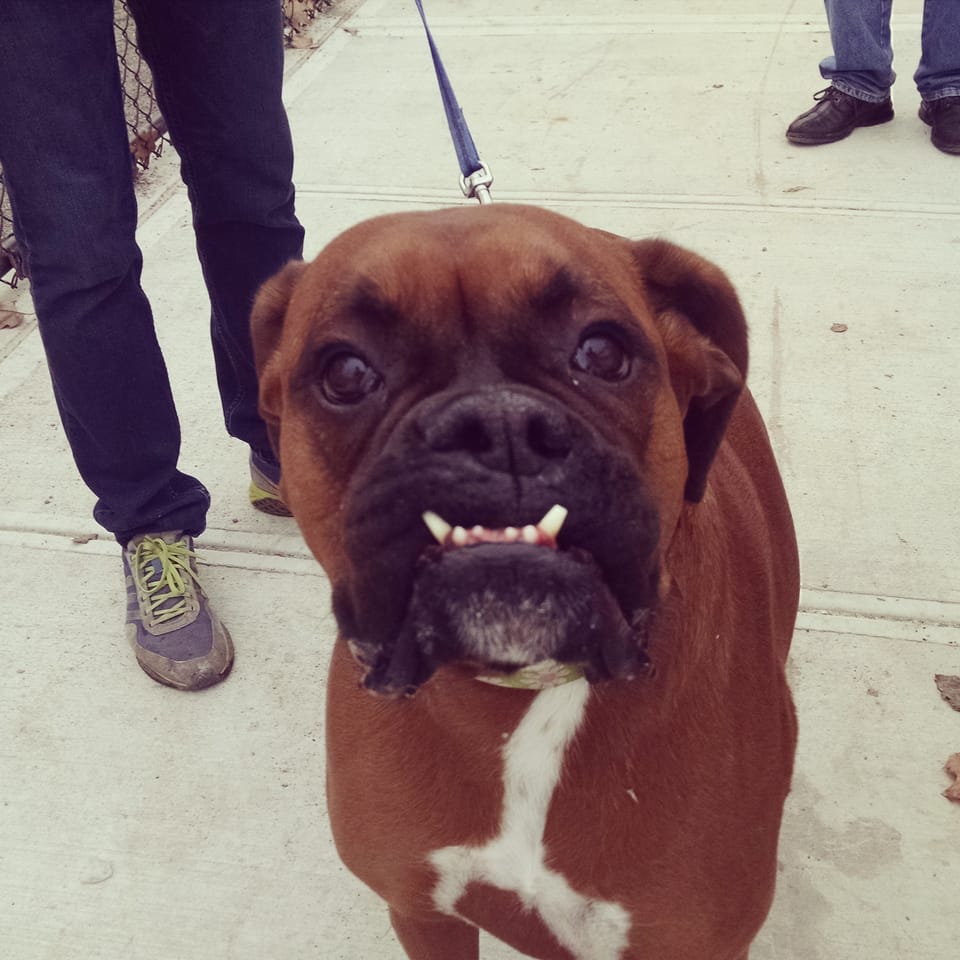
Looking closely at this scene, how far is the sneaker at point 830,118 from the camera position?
17.2 feet

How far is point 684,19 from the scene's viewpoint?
659 cm

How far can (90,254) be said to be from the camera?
2725mm

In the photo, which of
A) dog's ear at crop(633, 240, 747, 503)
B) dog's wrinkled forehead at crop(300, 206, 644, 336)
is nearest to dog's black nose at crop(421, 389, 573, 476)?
dog's wrinkled forehead at crop(300, 206, 644, 336)

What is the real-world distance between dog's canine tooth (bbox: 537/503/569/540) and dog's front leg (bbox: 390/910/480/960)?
1.02 meters

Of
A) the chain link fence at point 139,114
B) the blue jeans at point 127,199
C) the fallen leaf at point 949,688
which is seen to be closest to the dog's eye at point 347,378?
the blue jeans at point 127,199

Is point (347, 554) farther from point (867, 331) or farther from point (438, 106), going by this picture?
point (438, 106)

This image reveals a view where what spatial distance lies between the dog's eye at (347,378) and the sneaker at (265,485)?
1761 millimetres

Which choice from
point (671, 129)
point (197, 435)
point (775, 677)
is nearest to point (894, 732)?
point (775, 677)

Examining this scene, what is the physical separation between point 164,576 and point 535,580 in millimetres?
2024

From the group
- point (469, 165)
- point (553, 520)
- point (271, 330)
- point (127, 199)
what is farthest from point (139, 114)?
point (553, 520)

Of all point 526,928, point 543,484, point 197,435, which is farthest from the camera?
point 197,435

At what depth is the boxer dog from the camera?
144cm

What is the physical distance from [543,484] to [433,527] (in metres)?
0.15

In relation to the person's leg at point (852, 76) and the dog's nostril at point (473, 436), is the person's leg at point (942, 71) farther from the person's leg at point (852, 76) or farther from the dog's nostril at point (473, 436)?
the dog's nostril at point (473, 436)
